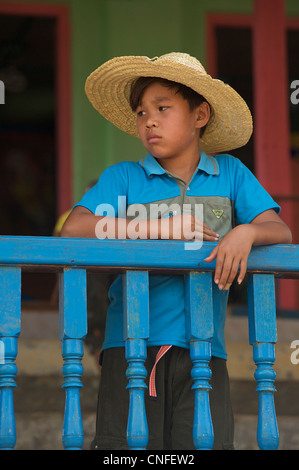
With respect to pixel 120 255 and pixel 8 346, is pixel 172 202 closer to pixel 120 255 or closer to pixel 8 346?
pixel 120 255

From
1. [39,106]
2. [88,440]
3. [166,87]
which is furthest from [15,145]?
[166,87]

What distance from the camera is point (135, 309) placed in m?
2.96

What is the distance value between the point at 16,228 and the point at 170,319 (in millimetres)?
8730

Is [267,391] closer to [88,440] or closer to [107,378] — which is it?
[107,378]

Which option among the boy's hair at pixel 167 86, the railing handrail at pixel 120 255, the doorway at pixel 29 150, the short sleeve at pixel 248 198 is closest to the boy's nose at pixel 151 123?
the boy's hair at pixel 167 86

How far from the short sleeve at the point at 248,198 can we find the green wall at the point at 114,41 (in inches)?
165

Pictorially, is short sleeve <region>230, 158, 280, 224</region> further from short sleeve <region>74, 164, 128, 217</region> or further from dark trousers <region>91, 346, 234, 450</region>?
dark trousers <region>91, 346, 234, 450</region>

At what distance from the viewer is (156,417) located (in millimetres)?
3154

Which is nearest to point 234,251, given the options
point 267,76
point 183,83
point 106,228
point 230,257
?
point 230,257

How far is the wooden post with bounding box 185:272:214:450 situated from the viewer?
2.92 metres

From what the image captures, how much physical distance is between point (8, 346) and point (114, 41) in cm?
528

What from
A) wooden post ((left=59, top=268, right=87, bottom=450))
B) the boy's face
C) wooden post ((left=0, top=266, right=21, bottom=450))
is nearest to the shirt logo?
the boy's face

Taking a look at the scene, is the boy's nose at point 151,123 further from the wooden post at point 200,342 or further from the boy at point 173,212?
the wooden post at point 200,342

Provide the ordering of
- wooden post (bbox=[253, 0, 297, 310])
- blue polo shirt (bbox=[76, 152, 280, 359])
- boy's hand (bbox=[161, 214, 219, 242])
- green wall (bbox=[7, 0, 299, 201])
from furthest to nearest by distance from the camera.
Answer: green wall (bbox=[7, 0, 299, 201])
wooden post (bbox=[253, 0, 297, 310])
blue polo shirt (bbox=[76, 152, 280, 359])
boy's hand (bbox=[161, 214, 219, 242])
